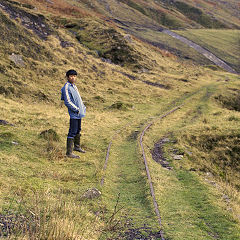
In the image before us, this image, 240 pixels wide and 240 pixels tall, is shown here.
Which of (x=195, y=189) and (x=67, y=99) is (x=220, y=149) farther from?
(x=67, y=99)

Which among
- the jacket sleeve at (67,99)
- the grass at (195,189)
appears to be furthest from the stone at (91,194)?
the jacket sleeve at (67,99)

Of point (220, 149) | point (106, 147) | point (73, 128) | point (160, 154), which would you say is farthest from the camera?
point (220, 149)

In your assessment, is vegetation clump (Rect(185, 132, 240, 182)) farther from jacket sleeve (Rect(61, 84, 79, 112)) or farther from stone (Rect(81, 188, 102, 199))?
stone (Rect(81, 188, 102, 199))

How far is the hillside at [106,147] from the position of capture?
556 cm

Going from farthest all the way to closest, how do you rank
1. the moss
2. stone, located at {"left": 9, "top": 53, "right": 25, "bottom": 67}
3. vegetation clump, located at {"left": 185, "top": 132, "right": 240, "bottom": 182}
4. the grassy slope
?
the grassy slope → stone, located at {"left": 9, "top": 53, "right": 25, "bottom": 67} → vegetation clump, located at {"left": 185, "top": 132, "right": 240, "bottom": 182} → the moss

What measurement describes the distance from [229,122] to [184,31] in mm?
75235

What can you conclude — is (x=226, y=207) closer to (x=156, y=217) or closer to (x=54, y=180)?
(x=156, y=217)

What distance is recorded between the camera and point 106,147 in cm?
1244

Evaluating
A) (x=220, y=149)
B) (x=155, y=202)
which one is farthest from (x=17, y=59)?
(x=155, y=202)

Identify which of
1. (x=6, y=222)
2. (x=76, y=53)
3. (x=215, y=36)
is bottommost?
(x=76, y=53)

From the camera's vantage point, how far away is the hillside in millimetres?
5561

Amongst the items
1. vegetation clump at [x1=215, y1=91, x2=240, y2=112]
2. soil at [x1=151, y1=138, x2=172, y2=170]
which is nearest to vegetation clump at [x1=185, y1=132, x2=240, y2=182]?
soil at [x1=151, y1=138, x2=172, y2=170]

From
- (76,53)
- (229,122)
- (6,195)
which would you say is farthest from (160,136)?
(76,53)

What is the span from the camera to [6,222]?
188 inches
